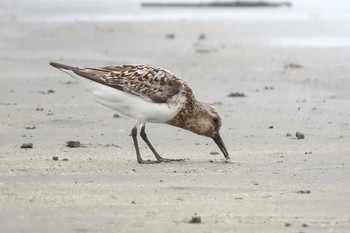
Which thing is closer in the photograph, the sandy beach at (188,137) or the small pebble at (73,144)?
the sandy beach at (188,137)

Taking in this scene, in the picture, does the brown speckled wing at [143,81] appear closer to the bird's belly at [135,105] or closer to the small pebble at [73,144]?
the bird's belly at [135,105]

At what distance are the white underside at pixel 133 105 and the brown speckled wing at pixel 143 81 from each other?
52mm

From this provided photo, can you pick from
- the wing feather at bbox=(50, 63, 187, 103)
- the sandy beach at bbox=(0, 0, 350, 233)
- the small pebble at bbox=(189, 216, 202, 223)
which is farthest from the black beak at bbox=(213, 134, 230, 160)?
the small pebble at bbox=(189, 216, 202, 223)

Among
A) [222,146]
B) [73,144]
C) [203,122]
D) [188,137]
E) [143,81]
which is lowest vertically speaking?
[188,137]

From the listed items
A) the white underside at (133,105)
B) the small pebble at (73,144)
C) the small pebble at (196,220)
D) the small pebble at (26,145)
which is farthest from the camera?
the small pebble at (73,144)

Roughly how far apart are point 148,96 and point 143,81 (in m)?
0.17

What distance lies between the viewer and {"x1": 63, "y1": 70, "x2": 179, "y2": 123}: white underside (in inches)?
363

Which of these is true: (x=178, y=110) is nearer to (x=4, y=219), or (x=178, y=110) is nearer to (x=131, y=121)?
(x=131, y=121)

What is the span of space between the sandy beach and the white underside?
493 millimetres

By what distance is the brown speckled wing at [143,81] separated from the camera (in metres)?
9.23

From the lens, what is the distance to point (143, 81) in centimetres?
927

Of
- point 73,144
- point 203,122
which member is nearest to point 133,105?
point 203,122

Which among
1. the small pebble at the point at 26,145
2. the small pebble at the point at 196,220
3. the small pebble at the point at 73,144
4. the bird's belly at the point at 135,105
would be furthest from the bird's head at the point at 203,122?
the small pebble at the point at 196,220

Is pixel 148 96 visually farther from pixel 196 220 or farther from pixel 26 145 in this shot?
pixel 196 220
